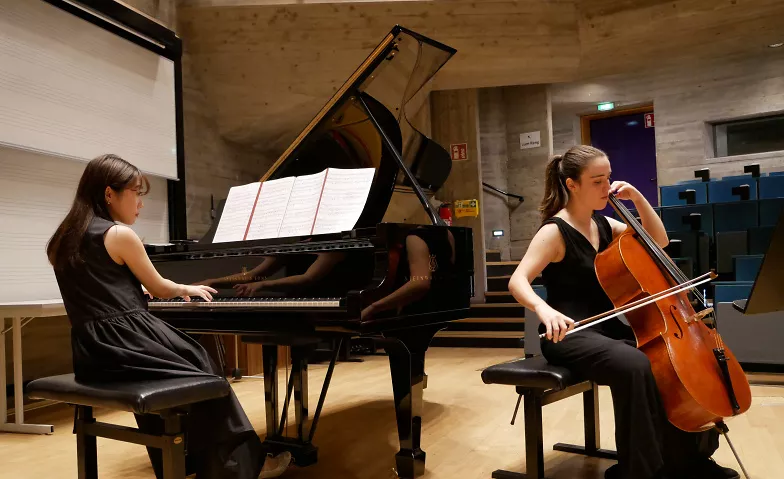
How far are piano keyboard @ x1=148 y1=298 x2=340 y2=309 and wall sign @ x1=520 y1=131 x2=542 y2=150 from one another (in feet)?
26.1

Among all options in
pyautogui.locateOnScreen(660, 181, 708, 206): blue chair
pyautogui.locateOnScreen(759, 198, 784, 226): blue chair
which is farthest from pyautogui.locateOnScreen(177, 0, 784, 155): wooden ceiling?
pyautogui.locateOnScreen(759, 198, 784, 226): blue chair

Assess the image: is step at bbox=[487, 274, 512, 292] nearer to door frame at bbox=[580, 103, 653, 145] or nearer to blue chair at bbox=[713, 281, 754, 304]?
blue chair at bbox=[713, 281, 754, 304]

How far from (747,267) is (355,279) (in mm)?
4175

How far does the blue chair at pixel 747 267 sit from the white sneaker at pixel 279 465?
4.31 m

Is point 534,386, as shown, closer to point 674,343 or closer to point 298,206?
point 674,343

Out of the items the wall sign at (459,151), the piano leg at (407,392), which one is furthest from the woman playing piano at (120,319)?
the wall sign at (459,151)

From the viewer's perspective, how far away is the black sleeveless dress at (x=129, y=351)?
1.98 meters

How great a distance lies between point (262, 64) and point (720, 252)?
16.1 ft

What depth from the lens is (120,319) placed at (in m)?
2.02

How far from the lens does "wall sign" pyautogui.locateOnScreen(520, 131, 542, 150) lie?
387 inches

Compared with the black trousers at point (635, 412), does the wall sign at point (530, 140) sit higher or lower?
higher

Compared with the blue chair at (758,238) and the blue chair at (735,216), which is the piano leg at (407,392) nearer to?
the blue chair at (758,238)

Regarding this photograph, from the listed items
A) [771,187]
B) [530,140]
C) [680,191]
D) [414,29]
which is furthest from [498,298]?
[414,29]

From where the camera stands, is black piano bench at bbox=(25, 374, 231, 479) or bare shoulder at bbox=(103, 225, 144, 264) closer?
black piano bench at bbox=(25, 374, 231, 479)
